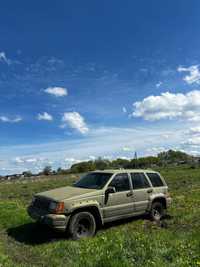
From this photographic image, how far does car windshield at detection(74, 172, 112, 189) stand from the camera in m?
10.0

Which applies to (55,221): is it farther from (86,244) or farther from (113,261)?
(113,261)

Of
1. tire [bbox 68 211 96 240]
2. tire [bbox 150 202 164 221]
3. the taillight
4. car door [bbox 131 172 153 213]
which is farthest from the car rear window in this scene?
the taillight

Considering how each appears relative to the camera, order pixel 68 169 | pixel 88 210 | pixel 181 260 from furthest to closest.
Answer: pixel 68 169 < pixel 88 210 < pixel 181 260

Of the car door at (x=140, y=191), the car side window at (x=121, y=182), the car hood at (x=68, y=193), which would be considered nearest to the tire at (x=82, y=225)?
the car hood at (x=68, y=193)

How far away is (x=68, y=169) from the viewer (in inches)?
3676

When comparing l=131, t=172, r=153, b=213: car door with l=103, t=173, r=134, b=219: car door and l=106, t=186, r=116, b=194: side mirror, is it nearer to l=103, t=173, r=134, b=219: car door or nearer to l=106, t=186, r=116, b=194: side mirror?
l=103, t=173, r=134, b=219: car door

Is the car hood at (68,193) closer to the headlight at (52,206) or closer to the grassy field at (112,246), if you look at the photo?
the headlight at (52,206)

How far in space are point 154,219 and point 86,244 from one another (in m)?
3.82

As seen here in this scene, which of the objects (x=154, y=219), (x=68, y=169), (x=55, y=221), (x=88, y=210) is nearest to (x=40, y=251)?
(x=55, y=221)

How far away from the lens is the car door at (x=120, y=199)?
32.1ft

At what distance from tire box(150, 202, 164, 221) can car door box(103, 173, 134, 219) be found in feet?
3.41

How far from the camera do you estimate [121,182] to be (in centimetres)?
1039

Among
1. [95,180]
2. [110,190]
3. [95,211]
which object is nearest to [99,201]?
[95,211]

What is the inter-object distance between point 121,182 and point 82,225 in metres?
1.92
